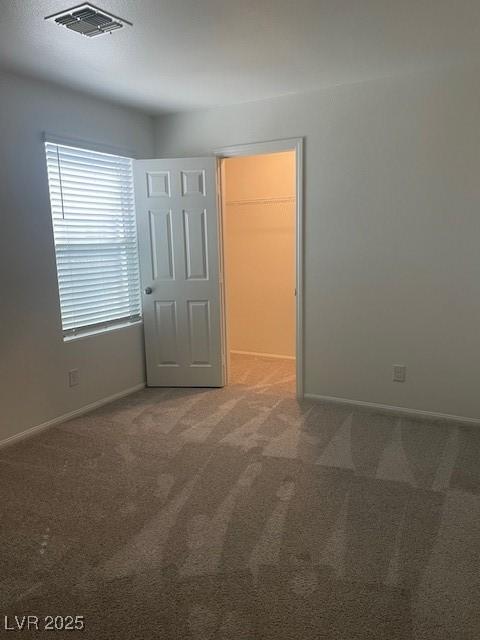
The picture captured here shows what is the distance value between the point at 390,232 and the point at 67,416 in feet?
9.41

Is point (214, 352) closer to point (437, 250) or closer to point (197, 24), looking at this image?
point (437, 250)

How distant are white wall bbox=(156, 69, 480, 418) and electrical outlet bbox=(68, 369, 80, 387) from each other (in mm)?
1906

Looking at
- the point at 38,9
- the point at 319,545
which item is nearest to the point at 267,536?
the point at 319,545

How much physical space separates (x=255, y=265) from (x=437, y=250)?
240 cm

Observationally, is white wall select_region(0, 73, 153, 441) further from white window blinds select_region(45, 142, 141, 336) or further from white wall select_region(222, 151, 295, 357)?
white wall select_region(222, 151, 295, 357)

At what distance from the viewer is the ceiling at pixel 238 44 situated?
7.32ft

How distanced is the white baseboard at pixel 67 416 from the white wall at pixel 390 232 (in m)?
1.66

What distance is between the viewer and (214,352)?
431 cm

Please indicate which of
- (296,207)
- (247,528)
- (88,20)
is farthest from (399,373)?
(88,20)

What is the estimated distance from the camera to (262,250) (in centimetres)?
532

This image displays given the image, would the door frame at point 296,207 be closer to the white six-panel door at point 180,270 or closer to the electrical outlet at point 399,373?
the white six-panel door at point 180,270

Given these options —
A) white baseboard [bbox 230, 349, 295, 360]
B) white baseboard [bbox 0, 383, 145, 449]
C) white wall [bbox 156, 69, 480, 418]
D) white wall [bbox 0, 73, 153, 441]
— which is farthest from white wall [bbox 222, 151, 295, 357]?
white wall [bbox 0, 73, 153, 441]

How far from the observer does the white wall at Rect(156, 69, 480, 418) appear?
127 inches

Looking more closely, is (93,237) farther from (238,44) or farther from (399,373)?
(399,373)
